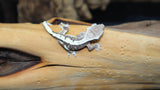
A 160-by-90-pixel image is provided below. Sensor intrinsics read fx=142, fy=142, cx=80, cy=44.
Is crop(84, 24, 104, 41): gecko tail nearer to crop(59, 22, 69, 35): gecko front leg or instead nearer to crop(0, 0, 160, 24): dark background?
crop(59, 22, 69, 35): gecko front leg

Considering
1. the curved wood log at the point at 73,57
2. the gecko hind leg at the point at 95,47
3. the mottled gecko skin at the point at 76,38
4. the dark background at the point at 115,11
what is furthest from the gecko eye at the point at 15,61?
the dark background at the point at 115,11

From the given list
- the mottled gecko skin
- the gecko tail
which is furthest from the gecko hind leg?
the gecko tail

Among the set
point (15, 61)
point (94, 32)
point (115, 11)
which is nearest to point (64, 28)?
point (94, 32)

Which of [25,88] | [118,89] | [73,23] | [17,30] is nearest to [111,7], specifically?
[73,23]

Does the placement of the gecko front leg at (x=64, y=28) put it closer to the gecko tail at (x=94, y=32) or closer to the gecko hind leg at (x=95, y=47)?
the gecko tail at (x=94, y=32)

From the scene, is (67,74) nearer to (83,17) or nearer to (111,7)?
(83,17)

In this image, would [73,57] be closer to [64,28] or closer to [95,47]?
[95,47]
